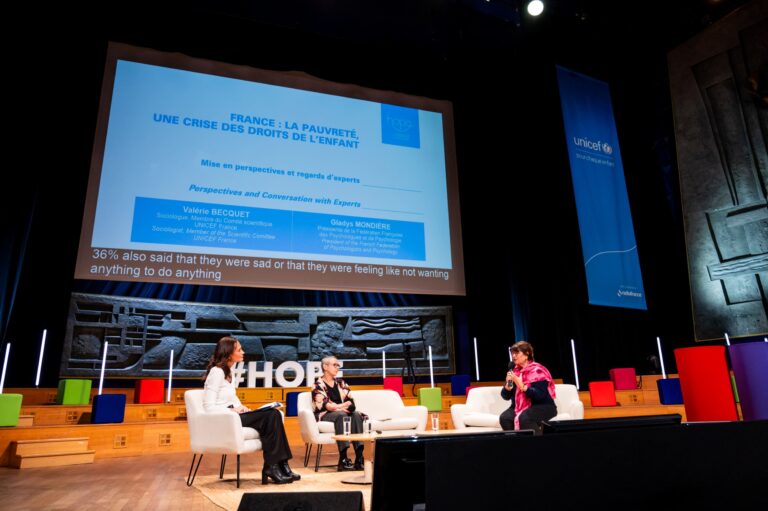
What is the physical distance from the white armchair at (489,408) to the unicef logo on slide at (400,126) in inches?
123

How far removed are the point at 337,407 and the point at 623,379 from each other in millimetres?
3858

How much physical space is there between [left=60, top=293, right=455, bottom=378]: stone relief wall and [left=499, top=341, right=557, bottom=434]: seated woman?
3.16 meters

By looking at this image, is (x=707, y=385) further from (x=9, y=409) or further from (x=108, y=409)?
(x=9, y=409)

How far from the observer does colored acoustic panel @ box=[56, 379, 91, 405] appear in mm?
5059

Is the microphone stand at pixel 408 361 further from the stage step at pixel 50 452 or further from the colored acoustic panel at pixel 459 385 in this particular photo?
the stage step at pixel 50 452

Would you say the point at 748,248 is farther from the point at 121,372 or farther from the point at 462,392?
the point at 121,372

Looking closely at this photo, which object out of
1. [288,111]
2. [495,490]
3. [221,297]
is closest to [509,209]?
[288,111]

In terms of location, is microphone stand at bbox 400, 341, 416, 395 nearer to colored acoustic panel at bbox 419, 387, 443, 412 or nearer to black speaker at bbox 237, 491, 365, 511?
colored acoustic panel at bbox 419, 387, 443, 412

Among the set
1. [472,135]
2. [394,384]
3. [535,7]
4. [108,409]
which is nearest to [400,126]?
[472,135]

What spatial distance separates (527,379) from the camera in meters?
4.00

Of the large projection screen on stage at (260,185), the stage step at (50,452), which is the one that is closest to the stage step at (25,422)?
the stage step at (50,452)

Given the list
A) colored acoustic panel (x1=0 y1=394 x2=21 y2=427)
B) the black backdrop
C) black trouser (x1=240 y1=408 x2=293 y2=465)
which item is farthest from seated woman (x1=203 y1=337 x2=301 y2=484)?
the black backdrop

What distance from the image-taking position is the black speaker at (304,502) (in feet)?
3.73

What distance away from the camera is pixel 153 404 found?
5391 mm
